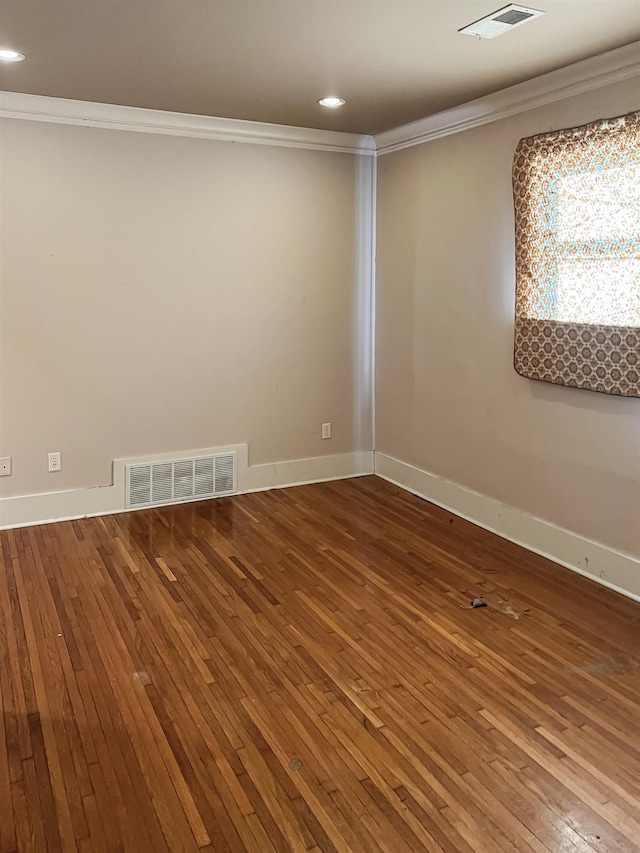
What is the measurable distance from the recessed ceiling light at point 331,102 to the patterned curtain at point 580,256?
0.99 metres

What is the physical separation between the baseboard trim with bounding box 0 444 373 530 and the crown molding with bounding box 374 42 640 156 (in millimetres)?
2176

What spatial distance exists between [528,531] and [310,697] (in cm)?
185

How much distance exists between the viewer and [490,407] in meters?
4.19

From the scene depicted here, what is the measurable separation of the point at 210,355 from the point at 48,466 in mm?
1196

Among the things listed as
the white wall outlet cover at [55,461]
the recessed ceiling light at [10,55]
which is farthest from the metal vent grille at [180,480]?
the recessed ceiling light at [10,55]

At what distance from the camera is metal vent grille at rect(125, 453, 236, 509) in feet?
15.0

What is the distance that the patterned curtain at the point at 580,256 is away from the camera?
3203 millimetres

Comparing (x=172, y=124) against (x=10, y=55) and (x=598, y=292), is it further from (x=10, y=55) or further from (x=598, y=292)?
(x=598, y=292)

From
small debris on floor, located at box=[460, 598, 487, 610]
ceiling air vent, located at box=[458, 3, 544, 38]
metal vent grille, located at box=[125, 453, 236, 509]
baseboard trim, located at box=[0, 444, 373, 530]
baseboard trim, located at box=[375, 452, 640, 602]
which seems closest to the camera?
ceiling air vent, located at box=[458, 3, 544, 38]

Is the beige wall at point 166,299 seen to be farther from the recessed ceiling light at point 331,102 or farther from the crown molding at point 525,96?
the recessed ceiling light at point 331,102

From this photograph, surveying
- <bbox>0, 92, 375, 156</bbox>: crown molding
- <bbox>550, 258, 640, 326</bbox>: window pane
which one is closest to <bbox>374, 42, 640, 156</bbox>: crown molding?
<bbox>0, 92, 375, 156</bbox>: crown molding

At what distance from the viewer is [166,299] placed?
14.8ft

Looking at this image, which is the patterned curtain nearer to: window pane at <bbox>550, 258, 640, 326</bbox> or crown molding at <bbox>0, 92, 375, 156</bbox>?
window pane at <bbox>550, 258, 640, 326</bbox>

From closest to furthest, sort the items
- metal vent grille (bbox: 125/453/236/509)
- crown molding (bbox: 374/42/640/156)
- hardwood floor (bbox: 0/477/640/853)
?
1. hardwood floor (bbox: 0/477/640/853)
2. crown molding (bbox: 374/42/640/156)
3. metal vent grille (bbox: 125/453/236/509)
